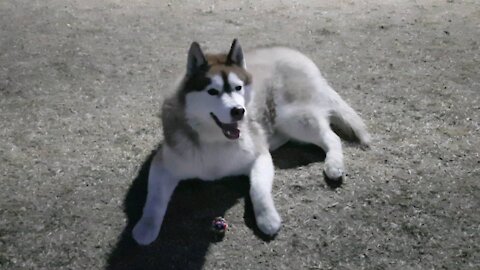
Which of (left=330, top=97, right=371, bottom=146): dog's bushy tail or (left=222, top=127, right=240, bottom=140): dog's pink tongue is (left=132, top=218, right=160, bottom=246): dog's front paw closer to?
(left=222, top=127, right=240, bottom=140): dog's pink tongue

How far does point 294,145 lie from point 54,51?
2625mm

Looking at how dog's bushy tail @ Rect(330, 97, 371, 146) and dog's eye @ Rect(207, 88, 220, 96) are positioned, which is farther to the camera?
dog's bushy tail @ Rect(330, 97, 371, 146)

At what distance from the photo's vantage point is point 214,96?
10.6 feet

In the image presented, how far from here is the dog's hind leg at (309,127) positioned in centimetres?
392

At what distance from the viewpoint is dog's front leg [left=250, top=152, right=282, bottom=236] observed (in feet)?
10.6

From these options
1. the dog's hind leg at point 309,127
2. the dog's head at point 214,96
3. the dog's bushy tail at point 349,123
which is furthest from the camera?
the dog's bushy tail at point 349,123

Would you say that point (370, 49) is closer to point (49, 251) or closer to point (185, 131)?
point (185, 131)

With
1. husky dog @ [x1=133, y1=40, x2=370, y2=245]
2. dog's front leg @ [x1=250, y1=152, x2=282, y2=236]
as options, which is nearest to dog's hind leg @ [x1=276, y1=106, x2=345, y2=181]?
husky dog @ [x1=133, y1=40, x2=370, y2=245]

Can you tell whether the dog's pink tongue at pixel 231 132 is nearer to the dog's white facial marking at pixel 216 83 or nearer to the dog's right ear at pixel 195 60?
the dog's white facial marking at pixel 216 83

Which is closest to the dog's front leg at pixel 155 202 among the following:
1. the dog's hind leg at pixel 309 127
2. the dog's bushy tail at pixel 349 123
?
the dog's hind leg at pixel 309 127

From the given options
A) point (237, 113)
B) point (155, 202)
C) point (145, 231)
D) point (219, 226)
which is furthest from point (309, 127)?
point (145, 231)

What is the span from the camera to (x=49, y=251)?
10.3 ft

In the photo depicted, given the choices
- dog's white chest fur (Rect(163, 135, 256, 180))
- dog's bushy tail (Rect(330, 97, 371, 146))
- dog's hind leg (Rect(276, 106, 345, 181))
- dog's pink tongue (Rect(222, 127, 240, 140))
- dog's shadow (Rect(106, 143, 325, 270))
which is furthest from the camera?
dog's bushy tail (Rect(330, 97, 371, 146))

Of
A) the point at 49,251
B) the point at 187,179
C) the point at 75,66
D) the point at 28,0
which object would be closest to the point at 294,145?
the point at 187,179
